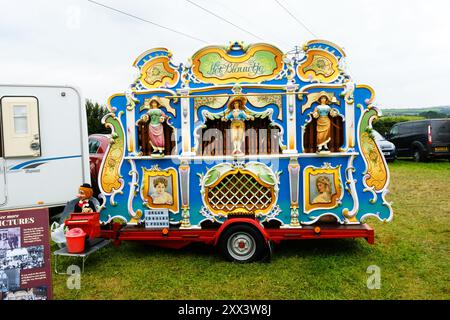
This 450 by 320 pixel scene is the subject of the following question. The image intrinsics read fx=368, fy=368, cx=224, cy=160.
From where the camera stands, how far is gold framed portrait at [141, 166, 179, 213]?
5.24 m

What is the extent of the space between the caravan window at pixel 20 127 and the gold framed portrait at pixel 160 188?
7.89 feet

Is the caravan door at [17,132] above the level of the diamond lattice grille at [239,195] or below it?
above

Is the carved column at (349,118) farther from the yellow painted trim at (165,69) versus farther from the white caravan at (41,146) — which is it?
the white caravan at (41,146)

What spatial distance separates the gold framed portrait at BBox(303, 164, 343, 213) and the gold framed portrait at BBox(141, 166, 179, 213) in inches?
72.2

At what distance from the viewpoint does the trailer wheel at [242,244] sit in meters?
4.93

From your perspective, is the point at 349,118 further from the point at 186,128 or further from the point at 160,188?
the point at 160,188

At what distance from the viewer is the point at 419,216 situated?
7273mm

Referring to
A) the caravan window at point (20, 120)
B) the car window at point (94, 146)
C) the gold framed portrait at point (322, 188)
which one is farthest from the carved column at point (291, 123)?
the car window at point (94, 146)

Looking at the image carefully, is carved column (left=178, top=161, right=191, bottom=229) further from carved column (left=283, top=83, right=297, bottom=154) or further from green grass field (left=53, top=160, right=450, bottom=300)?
carved column (left=283, top=83, right=297, bottom=154)

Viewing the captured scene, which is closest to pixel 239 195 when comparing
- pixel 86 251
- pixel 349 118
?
pixel 349 118

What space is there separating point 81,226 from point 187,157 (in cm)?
174
